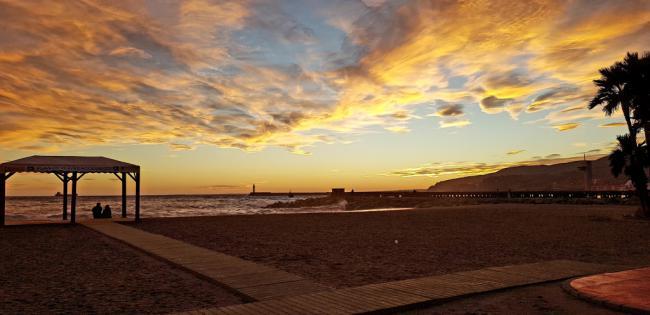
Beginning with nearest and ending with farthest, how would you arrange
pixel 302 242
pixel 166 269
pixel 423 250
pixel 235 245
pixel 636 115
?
pixel 166 269 < pixel 423 250 < pixel 235 245 < pixel 302 242 < pixel 636 115

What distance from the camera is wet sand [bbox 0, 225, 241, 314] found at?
6730 mm

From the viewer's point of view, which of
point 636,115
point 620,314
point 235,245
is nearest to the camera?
point 620,314

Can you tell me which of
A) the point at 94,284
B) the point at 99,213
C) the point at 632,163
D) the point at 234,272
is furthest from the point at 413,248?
the point at 99,213


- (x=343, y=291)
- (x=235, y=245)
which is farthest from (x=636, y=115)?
(x=343, y=291)

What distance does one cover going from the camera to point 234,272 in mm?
8984

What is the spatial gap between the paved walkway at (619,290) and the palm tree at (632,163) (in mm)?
17878

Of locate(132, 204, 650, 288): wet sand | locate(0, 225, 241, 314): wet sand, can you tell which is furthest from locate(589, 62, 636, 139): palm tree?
locate(0, 225, 241, 314): wet sand

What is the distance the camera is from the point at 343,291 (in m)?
7.02

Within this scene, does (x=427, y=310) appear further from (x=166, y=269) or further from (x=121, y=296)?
(x=166, y=269)

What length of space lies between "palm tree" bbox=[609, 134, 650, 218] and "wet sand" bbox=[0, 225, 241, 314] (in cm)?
2207

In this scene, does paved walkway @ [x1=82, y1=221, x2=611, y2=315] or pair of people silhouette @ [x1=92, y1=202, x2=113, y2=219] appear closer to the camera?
paved walkway @ [x1=82, y1=221, x2=611, y2=315]

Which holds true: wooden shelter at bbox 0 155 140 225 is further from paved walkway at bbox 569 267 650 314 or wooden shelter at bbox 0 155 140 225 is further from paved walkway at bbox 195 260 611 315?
paved walkway at bbox 569 267 650 314

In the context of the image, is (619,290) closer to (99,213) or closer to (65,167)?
(65,167)

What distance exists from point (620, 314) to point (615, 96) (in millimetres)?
20994
